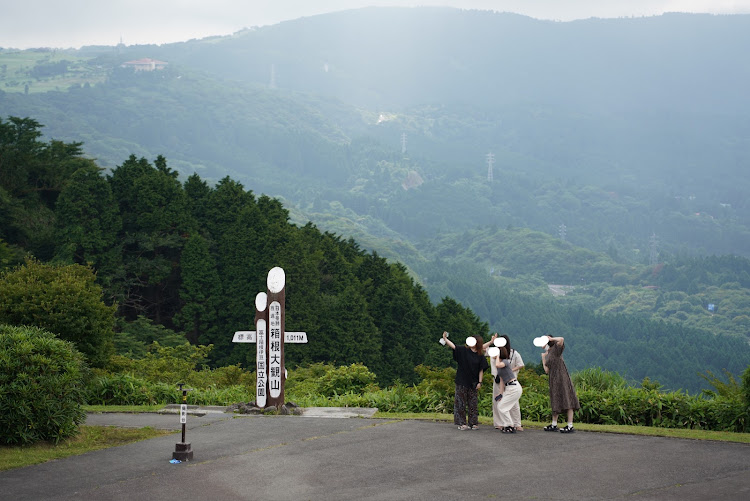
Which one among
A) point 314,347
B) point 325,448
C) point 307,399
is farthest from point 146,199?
point 325,448

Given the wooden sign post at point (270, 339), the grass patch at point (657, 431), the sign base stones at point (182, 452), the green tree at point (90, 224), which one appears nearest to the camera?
the sign base stones at point (182, 452)

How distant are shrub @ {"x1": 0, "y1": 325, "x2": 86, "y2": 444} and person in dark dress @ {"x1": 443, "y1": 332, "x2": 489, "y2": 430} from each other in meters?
6.05

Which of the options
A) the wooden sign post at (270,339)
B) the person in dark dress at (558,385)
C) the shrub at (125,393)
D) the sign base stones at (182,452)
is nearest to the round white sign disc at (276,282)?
the wooden sign post at (270,339)

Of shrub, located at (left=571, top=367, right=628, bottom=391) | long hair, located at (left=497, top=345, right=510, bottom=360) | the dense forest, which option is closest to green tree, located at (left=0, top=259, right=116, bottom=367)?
long hair, located at (left=497, top=345, right=510, bottom=360)

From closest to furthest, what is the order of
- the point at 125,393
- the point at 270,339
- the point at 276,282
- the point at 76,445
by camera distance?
the point at 76,445, the point at 270,339, the point at 276,282, the point at 125,393

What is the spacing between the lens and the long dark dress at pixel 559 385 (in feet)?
46.6

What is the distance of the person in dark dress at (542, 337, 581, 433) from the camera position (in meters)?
14.2

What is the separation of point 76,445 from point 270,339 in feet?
15.0

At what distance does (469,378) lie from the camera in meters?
14.4

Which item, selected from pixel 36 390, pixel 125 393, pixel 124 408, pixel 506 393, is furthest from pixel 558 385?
pixel 125 393

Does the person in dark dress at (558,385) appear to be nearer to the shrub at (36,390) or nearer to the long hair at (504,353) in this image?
the long hair at (504,353)

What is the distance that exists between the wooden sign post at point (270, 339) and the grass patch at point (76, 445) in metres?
2.70

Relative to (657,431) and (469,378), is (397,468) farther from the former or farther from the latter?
(657,431)

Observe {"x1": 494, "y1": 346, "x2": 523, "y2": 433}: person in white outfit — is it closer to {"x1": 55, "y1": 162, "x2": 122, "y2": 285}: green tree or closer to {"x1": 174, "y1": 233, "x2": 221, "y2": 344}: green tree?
{"x1": 55, "y1": 162, "x2": 122, "y2": 285}: green tree
